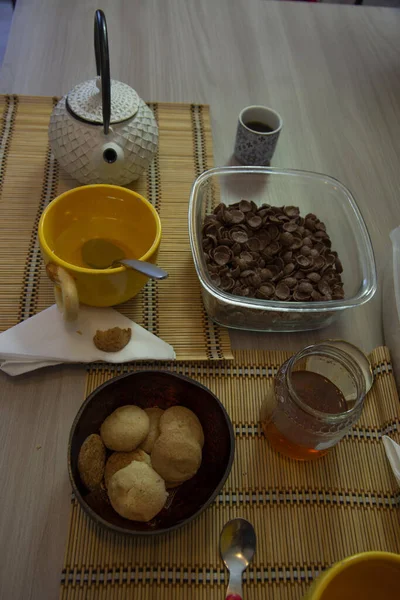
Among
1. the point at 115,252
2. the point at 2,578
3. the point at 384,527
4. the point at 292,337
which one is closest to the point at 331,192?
the point at 292,337

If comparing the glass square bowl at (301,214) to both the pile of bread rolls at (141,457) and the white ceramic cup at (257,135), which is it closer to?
the white ceramic cup at (257,135)

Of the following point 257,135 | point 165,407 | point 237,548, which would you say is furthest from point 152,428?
point 257,135

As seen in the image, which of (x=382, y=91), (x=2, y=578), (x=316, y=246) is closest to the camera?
(x=2, y=578)

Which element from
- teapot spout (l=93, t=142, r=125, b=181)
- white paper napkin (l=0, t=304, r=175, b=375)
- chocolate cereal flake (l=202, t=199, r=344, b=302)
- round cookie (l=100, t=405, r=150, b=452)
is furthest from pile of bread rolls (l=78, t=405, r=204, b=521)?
teapot spout (l=93, t=142, r=125, b=181)

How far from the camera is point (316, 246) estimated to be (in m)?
0.74

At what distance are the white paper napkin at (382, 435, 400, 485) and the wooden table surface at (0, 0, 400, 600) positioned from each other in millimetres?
158

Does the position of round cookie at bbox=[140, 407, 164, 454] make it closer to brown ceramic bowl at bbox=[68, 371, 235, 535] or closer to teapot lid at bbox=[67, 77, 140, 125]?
brown ceramic bowl at bbox=[68, 371, 235, 535]

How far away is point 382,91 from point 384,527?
980 mm

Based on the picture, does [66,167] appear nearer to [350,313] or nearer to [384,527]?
[350,313]

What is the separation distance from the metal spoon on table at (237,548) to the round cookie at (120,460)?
125 millimetres

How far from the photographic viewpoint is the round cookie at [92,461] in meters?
0.51

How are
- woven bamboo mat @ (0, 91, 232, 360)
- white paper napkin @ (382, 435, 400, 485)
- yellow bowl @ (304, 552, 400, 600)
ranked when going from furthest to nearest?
woven bamboo mat @ (0, 91, 232, 360)
white paper napkin @ (382, 435, 400, 485)
yellow bowl @ (304, 552, 400, 600)

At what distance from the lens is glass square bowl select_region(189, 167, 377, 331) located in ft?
2.14

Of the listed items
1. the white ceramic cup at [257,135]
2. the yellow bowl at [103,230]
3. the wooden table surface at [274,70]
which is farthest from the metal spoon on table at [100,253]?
the white ceramic cup at [257,135]
